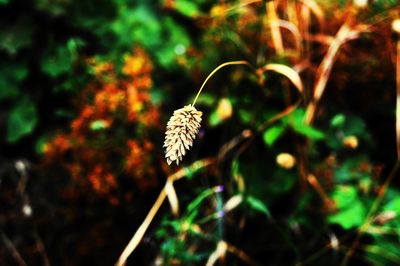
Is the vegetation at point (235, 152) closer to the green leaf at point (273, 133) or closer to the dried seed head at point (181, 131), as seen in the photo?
the green leaf at point (273, 133)

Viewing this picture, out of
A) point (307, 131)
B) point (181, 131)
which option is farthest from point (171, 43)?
point (181, 131)

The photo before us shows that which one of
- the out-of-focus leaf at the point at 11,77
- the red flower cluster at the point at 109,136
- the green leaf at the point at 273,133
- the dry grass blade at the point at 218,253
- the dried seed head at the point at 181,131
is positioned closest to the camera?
the dried seed head at the point at 181,131

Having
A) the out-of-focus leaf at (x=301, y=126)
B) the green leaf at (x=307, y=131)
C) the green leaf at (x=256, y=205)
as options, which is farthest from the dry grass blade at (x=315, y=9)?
the green leaf at (x=256, y=205)

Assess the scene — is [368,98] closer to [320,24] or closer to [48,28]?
[320,24]

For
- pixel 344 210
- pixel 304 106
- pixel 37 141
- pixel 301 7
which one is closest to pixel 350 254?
pixel 344 210

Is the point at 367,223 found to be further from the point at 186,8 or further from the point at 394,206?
the point at 186,8
